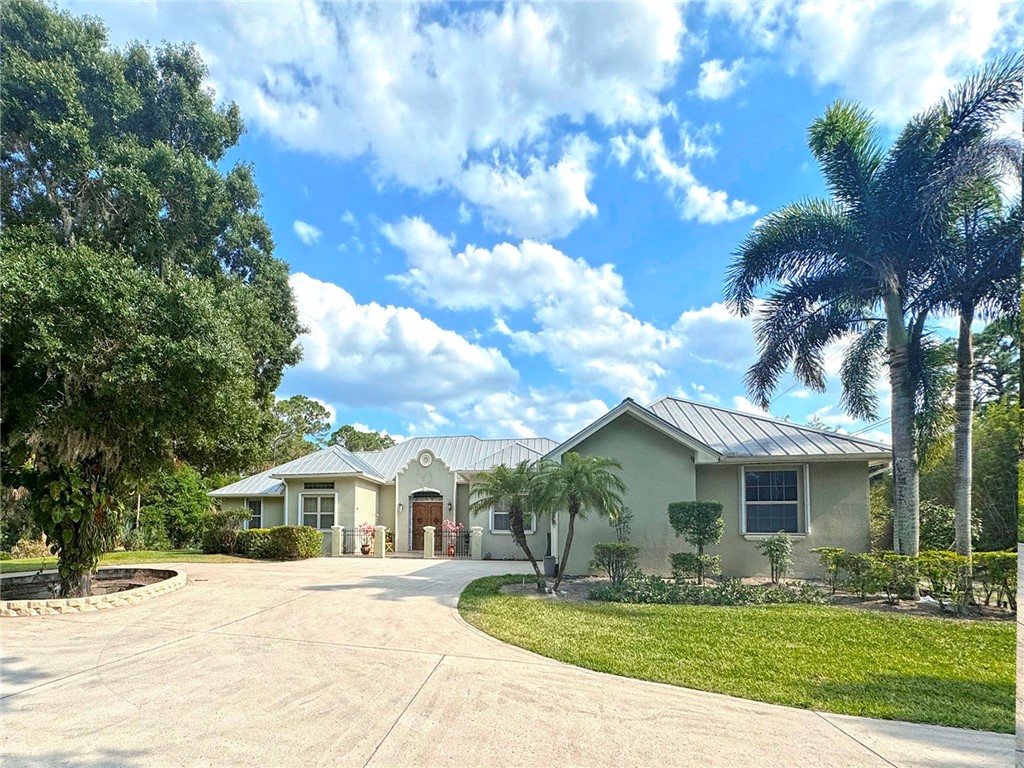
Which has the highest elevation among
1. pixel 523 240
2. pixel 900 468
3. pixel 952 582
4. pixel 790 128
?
pixel 790 128

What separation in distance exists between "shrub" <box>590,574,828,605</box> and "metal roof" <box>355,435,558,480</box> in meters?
12.2

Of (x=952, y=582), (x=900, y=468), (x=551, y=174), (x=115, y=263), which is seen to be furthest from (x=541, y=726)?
(x=551, y=174)

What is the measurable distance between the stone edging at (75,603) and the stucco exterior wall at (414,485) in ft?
37.9

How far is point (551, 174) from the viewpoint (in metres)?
13.3

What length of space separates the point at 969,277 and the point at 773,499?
250 inches

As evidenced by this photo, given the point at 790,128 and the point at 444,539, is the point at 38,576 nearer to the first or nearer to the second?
the point at 444,539

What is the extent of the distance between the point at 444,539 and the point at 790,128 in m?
17.2

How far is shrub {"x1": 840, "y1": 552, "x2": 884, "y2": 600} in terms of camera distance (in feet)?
33.0

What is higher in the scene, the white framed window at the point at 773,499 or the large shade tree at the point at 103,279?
the large shade tree at the point at 103,279

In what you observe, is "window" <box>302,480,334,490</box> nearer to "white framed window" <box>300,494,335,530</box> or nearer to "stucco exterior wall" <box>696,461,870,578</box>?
"white framed window" <box>300,494,335,530</box>

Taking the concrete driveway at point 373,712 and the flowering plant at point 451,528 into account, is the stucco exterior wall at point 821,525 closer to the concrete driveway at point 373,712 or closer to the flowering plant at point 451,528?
the concrete driveway at point 373,712

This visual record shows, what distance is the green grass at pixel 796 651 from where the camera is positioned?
5.06m

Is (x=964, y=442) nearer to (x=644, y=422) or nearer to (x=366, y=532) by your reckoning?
(x=644, y=422)

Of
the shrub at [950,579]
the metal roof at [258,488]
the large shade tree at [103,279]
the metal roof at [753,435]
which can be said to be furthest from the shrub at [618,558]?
the metal roof at [258,488]
